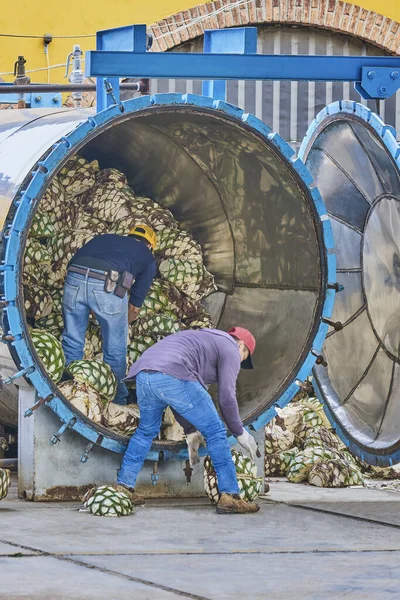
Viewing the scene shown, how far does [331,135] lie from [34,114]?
7.06 feet

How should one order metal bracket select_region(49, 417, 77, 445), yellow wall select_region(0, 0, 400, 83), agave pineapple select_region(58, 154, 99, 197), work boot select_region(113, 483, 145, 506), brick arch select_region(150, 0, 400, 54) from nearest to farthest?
work boot select_region(113, 483, 145, 506), metal bracket select_region(49, 417, 77, 445), agave pineapple select_region(58, 154, 99, 197), yellow wall select_region(0, 0, 400, 83), brick arch select_region(150, 0, 400, 54)

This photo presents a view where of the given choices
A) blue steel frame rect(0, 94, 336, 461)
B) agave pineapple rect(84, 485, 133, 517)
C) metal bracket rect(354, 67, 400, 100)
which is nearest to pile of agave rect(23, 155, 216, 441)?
blue steel frame rect(0, 94, 336, 461)

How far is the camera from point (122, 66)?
8.69 m

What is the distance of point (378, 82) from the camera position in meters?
8.95

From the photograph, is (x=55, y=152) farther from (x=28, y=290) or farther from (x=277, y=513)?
(x=277, y=513)

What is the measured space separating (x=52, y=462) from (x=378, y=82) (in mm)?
3259

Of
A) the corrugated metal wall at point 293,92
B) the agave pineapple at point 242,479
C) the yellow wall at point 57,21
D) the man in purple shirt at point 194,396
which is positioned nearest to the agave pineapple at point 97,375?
the man in purple shirt at point 194,396

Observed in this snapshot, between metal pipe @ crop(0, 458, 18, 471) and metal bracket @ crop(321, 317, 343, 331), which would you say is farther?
metal bracket @ crop(321, 317, 343, 331)

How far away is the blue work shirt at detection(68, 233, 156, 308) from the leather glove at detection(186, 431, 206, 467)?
1498 millimetres

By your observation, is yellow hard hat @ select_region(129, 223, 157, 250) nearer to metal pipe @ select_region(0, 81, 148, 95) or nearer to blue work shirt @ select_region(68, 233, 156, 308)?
blue work shirt @ select_region(68, 233, 156, 308)

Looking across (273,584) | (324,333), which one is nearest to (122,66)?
(324,333)

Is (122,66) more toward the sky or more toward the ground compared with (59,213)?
more toward the sky

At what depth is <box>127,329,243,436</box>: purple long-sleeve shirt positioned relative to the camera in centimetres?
849

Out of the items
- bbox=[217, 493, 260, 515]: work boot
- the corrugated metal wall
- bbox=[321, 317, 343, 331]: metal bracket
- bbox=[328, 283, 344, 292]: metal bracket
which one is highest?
the corrugated metal wall
